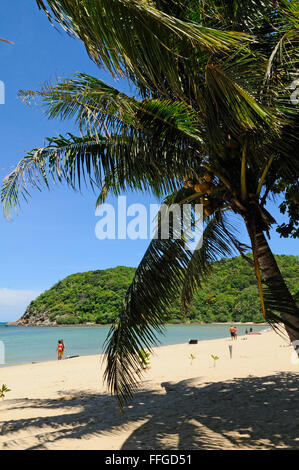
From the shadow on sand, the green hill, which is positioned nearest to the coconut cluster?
the green hill

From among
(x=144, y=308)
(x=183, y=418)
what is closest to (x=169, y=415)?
(x=183, y=418)

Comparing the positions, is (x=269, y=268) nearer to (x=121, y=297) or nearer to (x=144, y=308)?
(x=144, y=308)

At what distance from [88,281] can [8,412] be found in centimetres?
4975

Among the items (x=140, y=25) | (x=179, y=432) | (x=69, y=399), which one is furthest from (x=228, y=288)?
(x=140, y=25)

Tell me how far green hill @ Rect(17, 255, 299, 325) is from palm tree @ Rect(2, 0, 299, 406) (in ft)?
2.55

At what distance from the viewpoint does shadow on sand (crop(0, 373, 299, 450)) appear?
13.9 ft

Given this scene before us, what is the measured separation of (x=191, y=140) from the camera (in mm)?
4305

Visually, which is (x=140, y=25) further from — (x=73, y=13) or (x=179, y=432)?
(x=179, y=432)

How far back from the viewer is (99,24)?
7.35ft

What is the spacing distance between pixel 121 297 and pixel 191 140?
33070 millimetres

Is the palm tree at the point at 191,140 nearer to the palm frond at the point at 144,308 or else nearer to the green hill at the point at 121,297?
the palm frond at the point at 144,308

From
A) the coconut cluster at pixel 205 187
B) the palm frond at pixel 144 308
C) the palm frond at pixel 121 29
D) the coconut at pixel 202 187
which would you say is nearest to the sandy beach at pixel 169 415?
the palm frond at pixel 144 308

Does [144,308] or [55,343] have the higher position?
[144,308]

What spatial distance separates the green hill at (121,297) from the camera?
81.5ft
